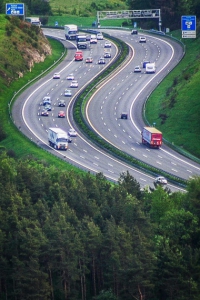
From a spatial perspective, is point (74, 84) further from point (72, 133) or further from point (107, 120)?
point (72, 133)

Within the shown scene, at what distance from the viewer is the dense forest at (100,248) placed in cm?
9625

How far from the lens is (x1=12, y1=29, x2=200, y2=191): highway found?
464 feet

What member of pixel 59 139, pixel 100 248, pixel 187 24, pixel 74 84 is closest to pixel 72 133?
pixel 59 139

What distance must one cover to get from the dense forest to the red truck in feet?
127

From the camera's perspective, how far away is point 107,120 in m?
166

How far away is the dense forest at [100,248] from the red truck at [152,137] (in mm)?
38723

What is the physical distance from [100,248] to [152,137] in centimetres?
5110

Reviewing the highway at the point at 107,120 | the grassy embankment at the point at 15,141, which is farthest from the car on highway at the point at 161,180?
the grassy embankment at the point at 15,141

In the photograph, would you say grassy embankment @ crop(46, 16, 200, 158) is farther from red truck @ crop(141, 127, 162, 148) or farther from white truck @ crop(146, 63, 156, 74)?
white truck @ crop(146, 63, 156, 74)

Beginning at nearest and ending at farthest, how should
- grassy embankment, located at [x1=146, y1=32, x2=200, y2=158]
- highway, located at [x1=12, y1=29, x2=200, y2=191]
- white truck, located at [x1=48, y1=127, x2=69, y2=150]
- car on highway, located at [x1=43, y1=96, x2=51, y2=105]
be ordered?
highway, located at [x1=12, y1=29, x2=200, y2=191]
white truck, located at [x1=48, y1=127, x2=69, y2=150]
grassy embankment, located at [x1=146, y1=32, x2=200, y2=158]
car on highway, located at [x1=43, y1=96, x2=51, y2=105]

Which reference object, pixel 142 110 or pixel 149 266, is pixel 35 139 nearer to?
pixel 142 110

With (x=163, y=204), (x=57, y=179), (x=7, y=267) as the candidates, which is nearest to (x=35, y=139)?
(x=57, y=179)

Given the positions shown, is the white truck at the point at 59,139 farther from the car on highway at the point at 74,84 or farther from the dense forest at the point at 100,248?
the dense forest at the point at 100,248

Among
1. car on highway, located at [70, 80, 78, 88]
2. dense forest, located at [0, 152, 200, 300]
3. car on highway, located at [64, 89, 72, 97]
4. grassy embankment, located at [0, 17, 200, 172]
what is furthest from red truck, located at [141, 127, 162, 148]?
dense forest, located at [0, 152, 200, 300]
